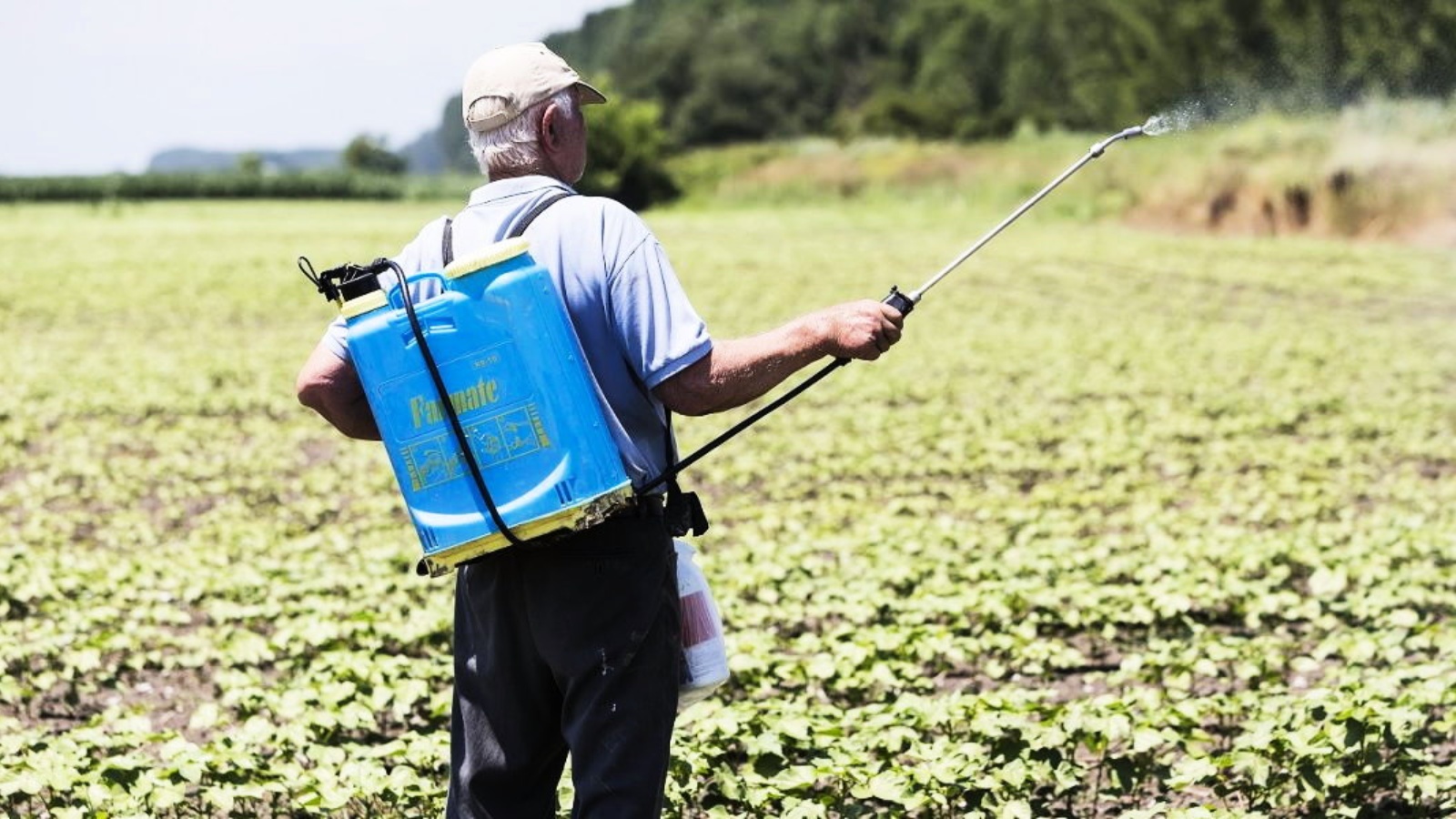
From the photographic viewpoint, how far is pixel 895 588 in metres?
7.12

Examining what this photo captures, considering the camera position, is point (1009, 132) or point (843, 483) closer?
point (843, 483)

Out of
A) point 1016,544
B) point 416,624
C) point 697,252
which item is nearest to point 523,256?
point 416,624

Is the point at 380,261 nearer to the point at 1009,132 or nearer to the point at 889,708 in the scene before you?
the point at 889,708

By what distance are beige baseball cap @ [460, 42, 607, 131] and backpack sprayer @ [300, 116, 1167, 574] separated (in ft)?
1.03

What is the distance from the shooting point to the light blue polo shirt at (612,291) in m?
3.04

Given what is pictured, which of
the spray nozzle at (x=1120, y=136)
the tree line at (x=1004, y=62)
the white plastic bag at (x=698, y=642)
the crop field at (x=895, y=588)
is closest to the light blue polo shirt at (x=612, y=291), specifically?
the white plastic bag at (x=698, y=642)

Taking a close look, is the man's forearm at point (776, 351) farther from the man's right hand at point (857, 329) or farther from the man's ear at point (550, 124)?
the man's ear at point (550, 124)

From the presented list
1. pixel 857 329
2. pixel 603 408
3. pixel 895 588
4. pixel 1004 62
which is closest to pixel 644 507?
pixel 603 408

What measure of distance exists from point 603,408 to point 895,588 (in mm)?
4177

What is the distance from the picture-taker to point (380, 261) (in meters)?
3.11

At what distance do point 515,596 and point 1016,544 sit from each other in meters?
5.21

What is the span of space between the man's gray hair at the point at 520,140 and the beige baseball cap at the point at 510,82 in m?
0.01

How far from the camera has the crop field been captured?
4.47m

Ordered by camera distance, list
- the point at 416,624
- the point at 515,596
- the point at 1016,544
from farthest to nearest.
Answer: the point at 1016,544 < the point at 416,624 < the point at 515,596
